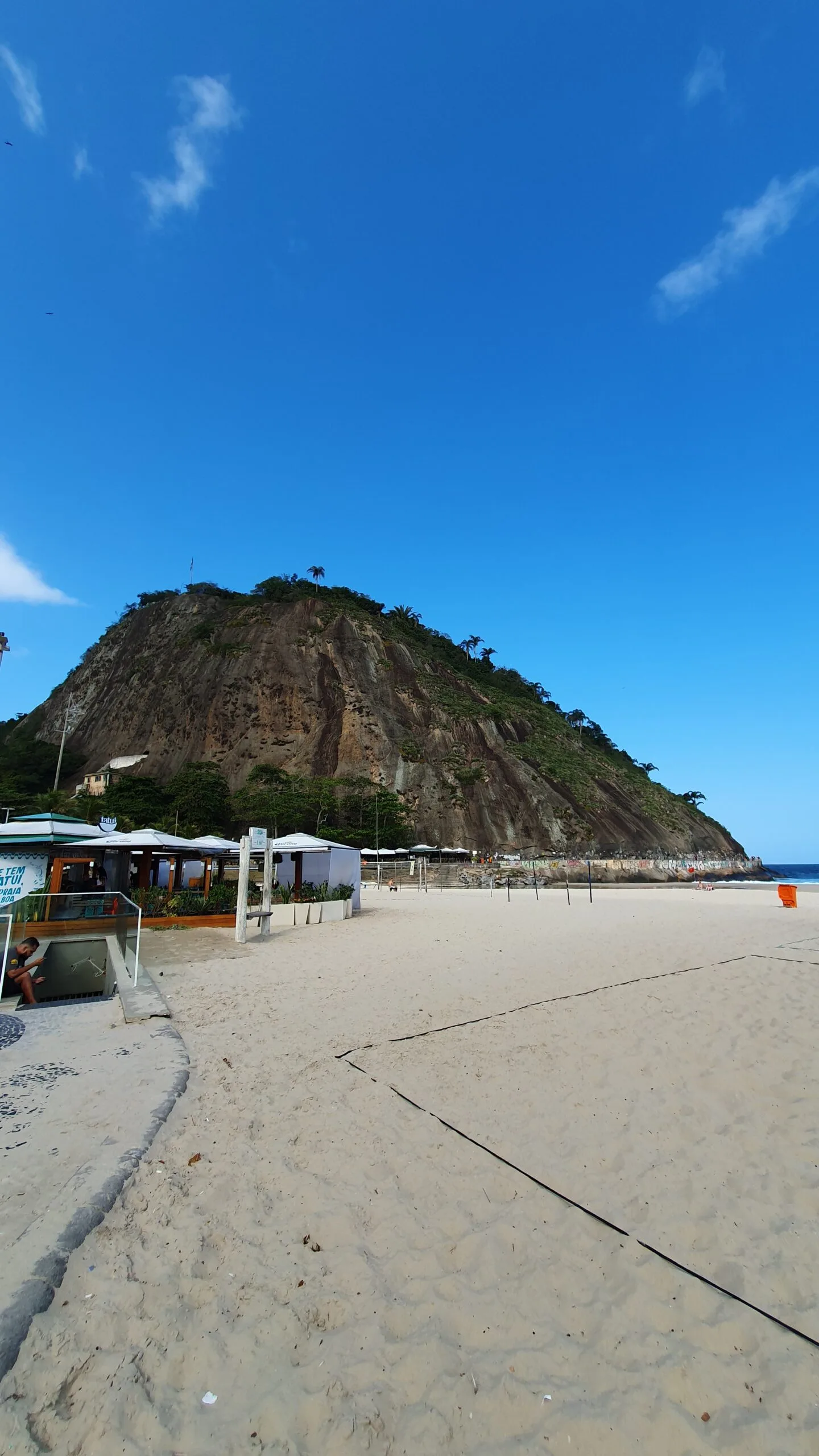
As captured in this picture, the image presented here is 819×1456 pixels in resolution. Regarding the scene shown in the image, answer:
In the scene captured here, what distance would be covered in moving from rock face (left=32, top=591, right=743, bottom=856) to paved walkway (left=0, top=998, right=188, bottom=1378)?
170 ft

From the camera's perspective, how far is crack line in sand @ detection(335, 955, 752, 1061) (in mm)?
6102

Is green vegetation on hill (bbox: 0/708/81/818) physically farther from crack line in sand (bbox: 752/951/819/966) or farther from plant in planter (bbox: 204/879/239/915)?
crack line in sand (bbox: 752/951/819/966)

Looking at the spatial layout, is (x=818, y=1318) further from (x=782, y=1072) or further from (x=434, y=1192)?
(x=782, y=1072)

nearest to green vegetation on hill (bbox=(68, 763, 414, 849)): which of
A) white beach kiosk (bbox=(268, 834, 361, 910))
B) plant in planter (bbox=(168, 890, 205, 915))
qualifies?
white beach kiosk (bbox=(268, 834, 361, 910))

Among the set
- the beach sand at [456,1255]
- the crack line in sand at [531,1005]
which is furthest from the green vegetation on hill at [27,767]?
the beach sand at [456,1255]

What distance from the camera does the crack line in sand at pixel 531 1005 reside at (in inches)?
240

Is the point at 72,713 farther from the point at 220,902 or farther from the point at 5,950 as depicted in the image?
the point at 5,950

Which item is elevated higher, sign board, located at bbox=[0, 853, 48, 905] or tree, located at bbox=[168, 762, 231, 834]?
tree, located at bbox=[168, 762, 231, 834]

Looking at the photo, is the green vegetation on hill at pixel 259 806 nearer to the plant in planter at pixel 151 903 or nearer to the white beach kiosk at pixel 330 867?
the white beach kiosk at pixel 330 867

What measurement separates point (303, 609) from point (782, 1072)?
74119 millimetres

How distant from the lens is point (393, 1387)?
233 centimetres

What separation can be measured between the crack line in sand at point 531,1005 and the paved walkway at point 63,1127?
1712 mm

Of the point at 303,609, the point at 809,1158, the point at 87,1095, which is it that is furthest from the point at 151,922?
the point at 303,609

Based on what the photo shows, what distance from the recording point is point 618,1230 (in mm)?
3297
